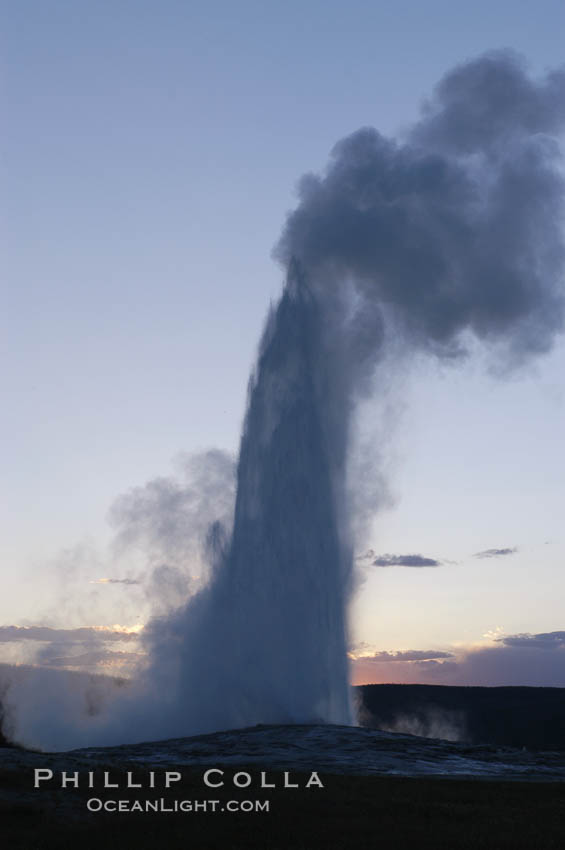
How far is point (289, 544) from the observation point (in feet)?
184

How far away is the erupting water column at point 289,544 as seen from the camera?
53.3 meters

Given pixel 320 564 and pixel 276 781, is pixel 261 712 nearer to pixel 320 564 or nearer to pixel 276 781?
pixel 320 564

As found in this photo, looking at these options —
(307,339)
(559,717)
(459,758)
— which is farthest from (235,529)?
(559,717)

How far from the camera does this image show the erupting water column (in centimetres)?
5331

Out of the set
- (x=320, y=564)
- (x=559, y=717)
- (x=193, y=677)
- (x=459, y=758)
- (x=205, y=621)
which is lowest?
(x=559, y=717)

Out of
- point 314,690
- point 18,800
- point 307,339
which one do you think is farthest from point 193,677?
point 18,800

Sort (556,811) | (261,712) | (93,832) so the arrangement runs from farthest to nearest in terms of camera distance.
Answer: (261,712) → (556,811) → (93,832)

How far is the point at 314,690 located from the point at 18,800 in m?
33.5

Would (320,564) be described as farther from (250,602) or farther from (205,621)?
(205,621)

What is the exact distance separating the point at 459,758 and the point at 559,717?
119476mm

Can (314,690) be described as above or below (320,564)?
below

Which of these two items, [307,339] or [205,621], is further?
[307,339]

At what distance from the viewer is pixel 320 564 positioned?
55938 mm

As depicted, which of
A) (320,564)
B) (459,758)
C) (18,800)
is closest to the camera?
(18,800)
